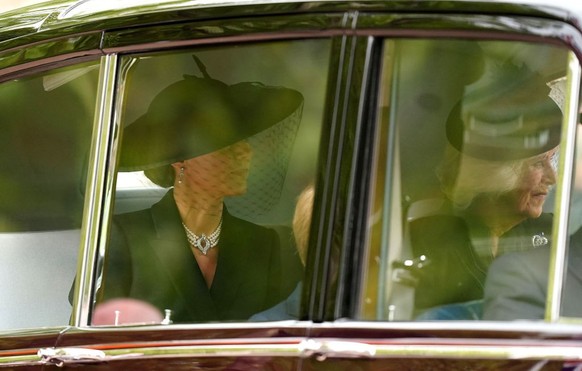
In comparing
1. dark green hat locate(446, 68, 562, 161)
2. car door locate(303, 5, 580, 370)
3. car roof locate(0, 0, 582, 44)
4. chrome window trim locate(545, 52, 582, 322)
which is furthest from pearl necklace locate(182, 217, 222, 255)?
chrome window trim locate(545, 52, 582, 322)

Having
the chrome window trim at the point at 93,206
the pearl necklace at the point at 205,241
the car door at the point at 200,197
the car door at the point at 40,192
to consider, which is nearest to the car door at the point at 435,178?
the car door at the point at 200,197

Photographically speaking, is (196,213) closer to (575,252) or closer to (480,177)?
(480,177)

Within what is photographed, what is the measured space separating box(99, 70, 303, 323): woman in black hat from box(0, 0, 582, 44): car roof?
200 millimetres

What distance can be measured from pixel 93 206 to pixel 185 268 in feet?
0.99

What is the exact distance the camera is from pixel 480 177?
10.7 ft

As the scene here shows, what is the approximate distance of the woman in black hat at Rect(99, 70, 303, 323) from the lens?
3.40m

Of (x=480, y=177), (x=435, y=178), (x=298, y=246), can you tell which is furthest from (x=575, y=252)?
(x=298, y=246)

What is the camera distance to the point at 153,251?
11.8 feet

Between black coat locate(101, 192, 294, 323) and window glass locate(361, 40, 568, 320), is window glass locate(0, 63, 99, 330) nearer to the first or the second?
black coat locate(101, 192, 294, 323)

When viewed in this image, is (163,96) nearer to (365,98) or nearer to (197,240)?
(197,240)

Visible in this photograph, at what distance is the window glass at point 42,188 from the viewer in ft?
12.1

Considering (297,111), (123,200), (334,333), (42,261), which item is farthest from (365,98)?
(42,261)

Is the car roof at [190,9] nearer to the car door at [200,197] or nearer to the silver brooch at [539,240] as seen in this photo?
the car door at [200,197]

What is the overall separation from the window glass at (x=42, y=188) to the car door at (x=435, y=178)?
878 millimetres
